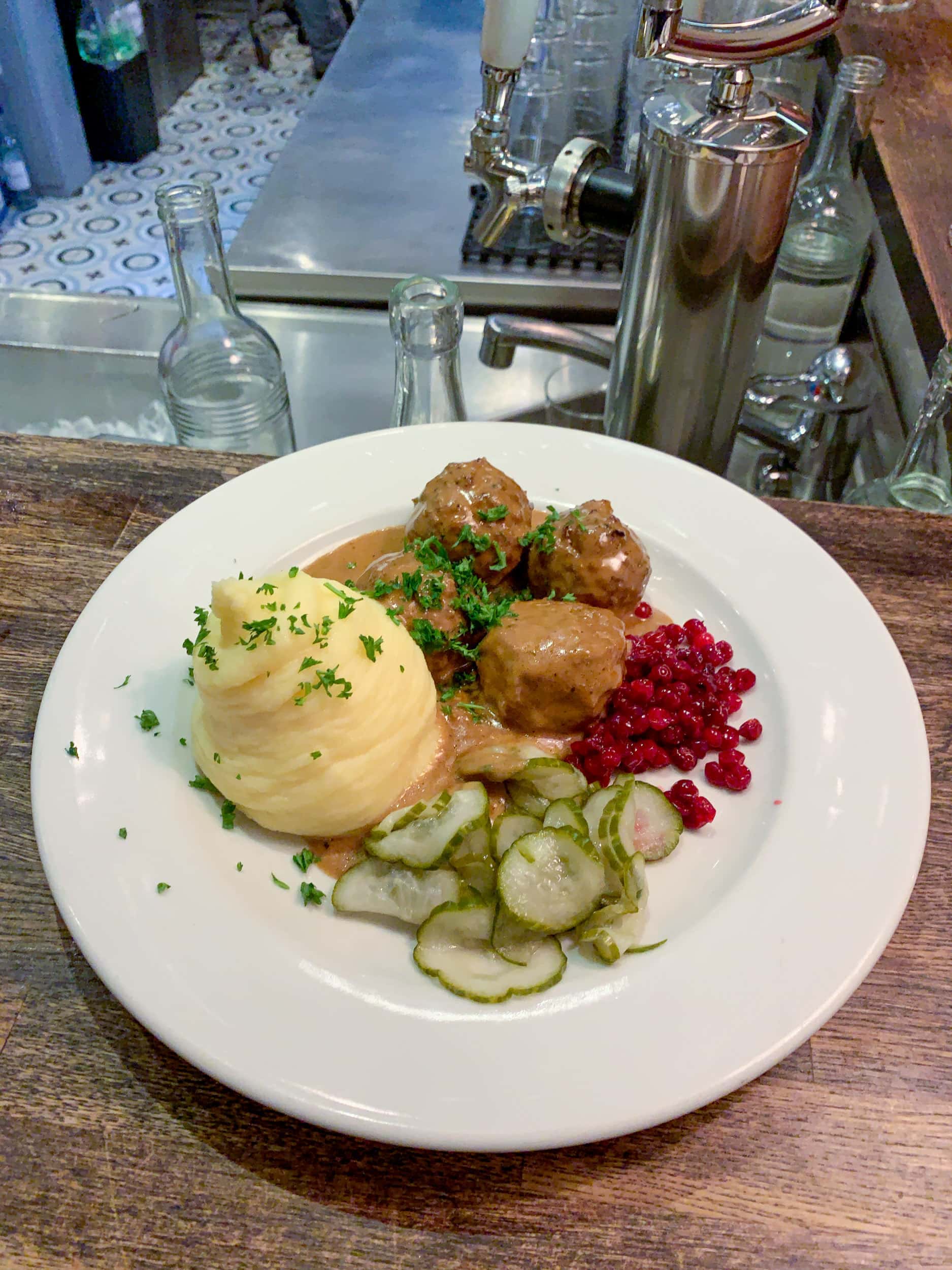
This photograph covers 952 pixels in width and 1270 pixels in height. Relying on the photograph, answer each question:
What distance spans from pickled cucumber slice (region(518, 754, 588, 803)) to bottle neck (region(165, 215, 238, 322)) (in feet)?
5.98

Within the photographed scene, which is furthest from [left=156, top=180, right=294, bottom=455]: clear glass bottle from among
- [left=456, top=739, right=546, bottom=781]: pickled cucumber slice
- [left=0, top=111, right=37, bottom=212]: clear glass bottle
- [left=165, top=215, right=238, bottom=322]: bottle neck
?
[left=0, top=111, right=37, bottom=212]: clear glass bottle

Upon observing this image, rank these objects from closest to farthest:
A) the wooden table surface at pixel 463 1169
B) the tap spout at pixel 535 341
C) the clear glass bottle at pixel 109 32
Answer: the wooden table surface at pixel 463 1169 < the tap spout at pixel 535 341 < the clear glass bottle at pixel 109 32

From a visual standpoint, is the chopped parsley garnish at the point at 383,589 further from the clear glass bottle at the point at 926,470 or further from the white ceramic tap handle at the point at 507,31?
the clear glass bottle at the point at 926,470

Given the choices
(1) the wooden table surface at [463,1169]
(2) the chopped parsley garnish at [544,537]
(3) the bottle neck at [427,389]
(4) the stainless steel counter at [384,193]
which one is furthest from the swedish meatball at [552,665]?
(4) the stainless steel counter at [384,193]

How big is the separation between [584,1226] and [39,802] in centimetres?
116

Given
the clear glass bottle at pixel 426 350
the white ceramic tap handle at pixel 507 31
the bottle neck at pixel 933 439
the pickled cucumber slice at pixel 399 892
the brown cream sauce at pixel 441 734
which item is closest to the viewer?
the pickled cucumber slice at pixel 399 892

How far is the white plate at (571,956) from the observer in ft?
4.39

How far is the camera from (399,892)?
1.64m

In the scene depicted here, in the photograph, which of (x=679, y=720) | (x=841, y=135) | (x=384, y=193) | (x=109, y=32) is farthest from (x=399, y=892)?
(x=109, y=32)

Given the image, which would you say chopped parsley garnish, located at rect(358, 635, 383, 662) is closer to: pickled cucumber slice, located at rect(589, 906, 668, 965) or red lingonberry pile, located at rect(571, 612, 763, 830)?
red lingonberry pile, located at rect(571, 612, 763, 830)

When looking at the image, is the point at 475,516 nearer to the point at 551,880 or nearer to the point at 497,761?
the point at 497,761

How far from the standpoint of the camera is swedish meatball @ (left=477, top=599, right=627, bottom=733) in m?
1.98

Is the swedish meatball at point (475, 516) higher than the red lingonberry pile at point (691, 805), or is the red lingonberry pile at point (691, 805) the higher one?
the swedish meatball at point (475, 516)

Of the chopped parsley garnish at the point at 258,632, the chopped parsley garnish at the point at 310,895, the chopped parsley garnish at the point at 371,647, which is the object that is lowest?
the chopped parsley garnish at the point at 310,895
